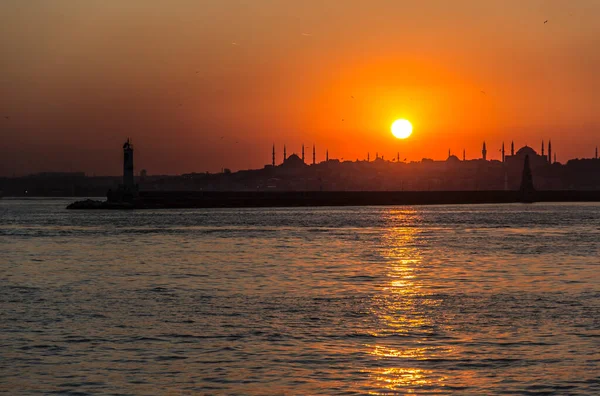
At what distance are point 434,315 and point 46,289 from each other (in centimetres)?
1579

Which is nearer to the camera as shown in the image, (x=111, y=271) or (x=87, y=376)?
(x=87, y=376)

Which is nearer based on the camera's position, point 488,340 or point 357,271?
point 488,340

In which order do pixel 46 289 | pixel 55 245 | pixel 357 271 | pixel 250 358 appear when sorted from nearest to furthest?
pixel 250 358
pixel 46 289
pixel 357 271
pixel 55 245

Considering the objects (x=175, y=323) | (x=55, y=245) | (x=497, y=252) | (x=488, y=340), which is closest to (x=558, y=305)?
(x=488, y=340)

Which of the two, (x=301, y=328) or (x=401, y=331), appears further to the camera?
(x=301, y=328)

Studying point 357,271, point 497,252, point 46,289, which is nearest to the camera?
point 46,289

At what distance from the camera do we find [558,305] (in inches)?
1059

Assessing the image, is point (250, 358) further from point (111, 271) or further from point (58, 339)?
point (111, 271)

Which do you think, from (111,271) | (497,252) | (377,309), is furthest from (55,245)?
(377,309)

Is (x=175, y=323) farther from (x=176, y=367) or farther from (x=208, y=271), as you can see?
(x=208, y=271)

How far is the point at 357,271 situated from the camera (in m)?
40.7

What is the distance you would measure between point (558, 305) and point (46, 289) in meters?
18.6

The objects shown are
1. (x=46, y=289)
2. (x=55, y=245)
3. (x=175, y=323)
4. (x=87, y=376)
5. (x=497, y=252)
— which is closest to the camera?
(x=87, y=376)

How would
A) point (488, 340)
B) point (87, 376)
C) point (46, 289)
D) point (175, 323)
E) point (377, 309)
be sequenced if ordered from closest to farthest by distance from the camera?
point (87, 376)
point (488, 340)
point (175, 323)
point (377, 309)
point (46, 289)
